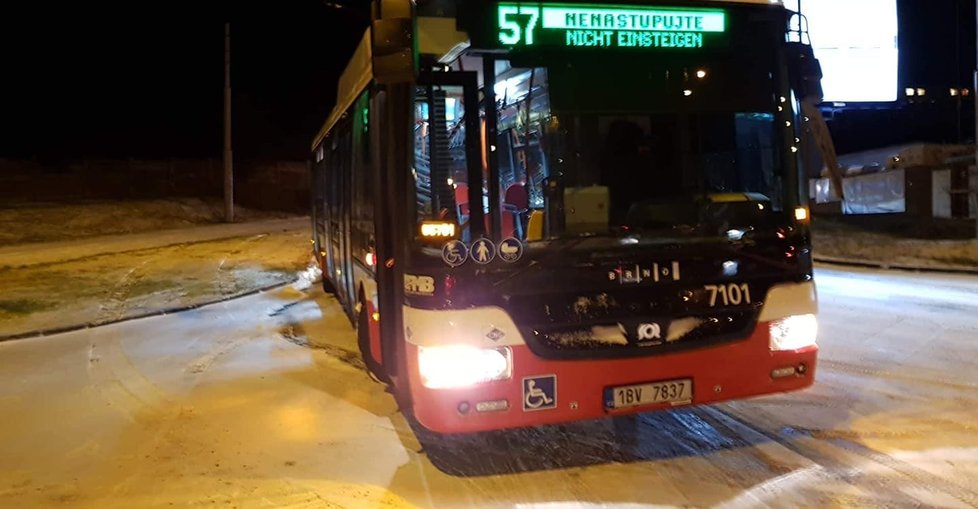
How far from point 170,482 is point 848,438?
4795 mm

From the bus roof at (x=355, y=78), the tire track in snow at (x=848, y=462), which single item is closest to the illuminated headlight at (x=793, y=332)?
the tire track in snow at (x=848, y=462)

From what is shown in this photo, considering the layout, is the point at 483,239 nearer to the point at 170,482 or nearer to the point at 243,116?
the point at 170,482

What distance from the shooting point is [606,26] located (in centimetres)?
499

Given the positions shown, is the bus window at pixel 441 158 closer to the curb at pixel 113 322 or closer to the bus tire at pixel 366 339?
the bus tire at pixel 366 339

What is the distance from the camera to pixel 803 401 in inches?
262

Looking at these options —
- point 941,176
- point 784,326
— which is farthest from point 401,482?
point 941,176

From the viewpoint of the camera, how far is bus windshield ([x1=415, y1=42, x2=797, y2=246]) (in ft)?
15.8

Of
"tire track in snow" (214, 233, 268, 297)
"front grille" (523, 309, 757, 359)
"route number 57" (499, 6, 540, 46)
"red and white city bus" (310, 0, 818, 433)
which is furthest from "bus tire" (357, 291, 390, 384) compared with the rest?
"tire track in snow" (214, 233, 268, 297)

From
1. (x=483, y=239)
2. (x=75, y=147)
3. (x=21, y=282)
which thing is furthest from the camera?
(x=75, y=147)

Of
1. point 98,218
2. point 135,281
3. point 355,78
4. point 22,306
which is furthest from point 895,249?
point 98,218

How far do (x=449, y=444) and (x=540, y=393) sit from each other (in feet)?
4.75

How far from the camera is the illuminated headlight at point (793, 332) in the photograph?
520 cm

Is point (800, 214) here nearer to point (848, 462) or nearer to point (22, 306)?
point (848, 462)

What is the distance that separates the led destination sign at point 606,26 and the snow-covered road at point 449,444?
2805mm
